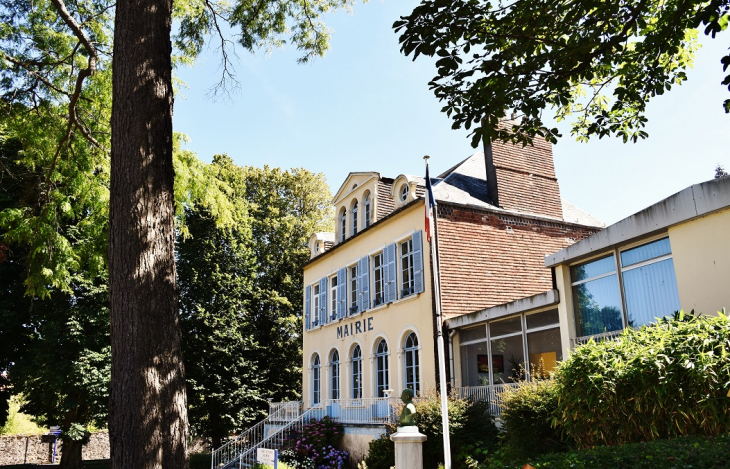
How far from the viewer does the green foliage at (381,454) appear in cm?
1545

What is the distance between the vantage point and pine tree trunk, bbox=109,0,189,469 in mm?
4008

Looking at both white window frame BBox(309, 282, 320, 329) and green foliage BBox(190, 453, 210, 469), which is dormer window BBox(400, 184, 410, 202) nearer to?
white window frame BBox(309, 282, 320, 329)

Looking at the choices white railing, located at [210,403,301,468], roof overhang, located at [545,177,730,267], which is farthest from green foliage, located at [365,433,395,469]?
roof overhang, located at [545,177,730,267]

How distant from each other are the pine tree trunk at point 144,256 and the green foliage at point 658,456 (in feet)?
11.3

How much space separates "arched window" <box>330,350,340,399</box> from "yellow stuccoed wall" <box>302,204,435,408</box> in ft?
0.53

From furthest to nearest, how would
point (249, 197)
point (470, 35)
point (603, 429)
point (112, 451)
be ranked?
1. point (249, 197)
2. point (603, 429)
3. point (470, 35)
4. point (112, 451)

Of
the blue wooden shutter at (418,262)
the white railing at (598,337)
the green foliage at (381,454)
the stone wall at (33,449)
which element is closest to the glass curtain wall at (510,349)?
the white railing at (598,337)

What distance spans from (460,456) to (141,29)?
11452 mm

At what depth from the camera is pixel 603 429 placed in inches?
304

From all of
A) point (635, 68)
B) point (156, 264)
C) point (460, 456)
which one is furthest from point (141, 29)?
point (460, 456)

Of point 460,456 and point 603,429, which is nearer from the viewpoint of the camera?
point 603,429

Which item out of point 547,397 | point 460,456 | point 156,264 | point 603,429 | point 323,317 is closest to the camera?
point 156,264

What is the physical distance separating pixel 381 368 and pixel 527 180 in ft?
26.4

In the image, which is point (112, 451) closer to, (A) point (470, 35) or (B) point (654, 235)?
(A) point (470, 35)
